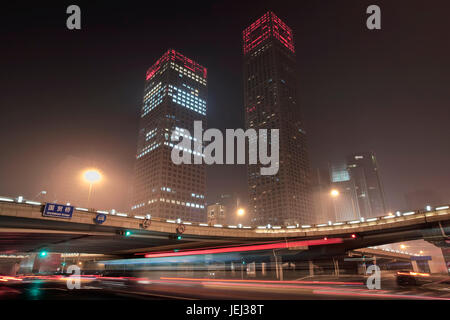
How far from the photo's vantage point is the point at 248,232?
51.7m

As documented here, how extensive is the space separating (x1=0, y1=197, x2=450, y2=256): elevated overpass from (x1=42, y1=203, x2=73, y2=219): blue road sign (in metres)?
0.81

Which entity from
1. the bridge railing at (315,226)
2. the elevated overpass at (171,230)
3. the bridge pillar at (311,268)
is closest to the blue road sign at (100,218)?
the elevated overpass at (171,230)

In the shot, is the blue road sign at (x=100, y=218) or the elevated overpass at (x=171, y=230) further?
the blue road sign at (x=100, y=218)

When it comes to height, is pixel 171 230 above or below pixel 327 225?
below

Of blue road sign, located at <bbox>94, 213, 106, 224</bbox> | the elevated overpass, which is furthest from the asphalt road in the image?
blue road sign, located at <bbox>94, 213, 106, 224</bbox>

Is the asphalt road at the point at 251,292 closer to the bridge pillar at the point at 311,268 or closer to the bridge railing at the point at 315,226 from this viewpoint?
the bridge pillar at the point at 311,268

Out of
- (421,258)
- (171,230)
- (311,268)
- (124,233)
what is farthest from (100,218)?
(421,258)

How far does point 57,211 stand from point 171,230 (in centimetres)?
1687

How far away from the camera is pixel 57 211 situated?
3039cm

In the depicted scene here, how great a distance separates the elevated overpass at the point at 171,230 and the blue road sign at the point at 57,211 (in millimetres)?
812

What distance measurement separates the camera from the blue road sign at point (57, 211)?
97.5ft

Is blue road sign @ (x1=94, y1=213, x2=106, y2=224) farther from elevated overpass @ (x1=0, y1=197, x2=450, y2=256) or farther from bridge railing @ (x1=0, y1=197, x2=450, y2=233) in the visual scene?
bridge railing @ (x1=0, y1=197, x2=450, y2=233)

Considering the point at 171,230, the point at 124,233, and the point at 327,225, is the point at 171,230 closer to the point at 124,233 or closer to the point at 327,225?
the point at 124,233
